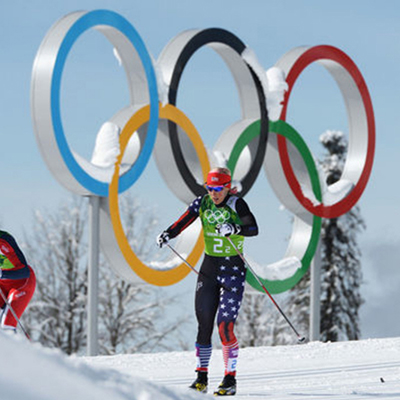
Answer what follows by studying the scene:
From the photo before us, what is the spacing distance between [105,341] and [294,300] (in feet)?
23.1

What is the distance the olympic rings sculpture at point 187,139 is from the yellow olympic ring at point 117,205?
2 cm

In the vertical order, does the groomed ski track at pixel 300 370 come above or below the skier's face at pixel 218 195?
below

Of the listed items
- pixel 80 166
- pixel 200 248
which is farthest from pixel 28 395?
pixel 200 248

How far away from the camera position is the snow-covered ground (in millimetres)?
2486

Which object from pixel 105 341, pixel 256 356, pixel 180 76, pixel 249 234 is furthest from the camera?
pixel 105 341

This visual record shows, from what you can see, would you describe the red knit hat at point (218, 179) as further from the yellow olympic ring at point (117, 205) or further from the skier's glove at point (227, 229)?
the yellow olympic ring at point (117, 205)

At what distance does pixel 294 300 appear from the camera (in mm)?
27109

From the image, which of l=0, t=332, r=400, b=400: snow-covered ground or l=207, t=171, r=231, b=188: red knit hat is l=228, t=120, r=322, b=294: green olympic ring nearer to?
l=0, t=332, r=400, b=400: snow-covered ground

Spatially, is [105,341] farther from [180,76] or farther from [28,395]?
[28,395]

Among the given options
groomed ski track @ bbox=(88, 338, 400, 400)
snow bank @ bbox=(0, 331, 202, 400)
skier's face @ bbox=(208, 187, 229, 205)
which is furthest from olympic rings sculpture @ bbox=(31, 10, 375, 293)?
snow bank @ bbox=(0, 331, 202, 400)

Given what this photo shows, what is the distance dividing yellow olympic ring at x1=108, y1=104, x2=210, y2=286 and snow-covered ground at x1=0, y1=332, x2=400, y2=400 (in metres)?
2.31

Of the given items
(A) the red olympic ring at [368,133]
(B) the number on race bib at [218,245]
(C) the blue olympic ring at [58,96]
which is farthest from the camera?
(A) the red olympic ring at [368,133]

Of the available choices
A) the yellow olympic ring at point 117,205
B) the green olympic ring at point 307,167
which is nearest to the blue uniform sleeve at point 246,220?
the yellow olympic ring at point 117,205

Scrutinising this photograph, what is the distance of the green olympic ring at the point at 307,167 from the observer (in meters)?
13.8
